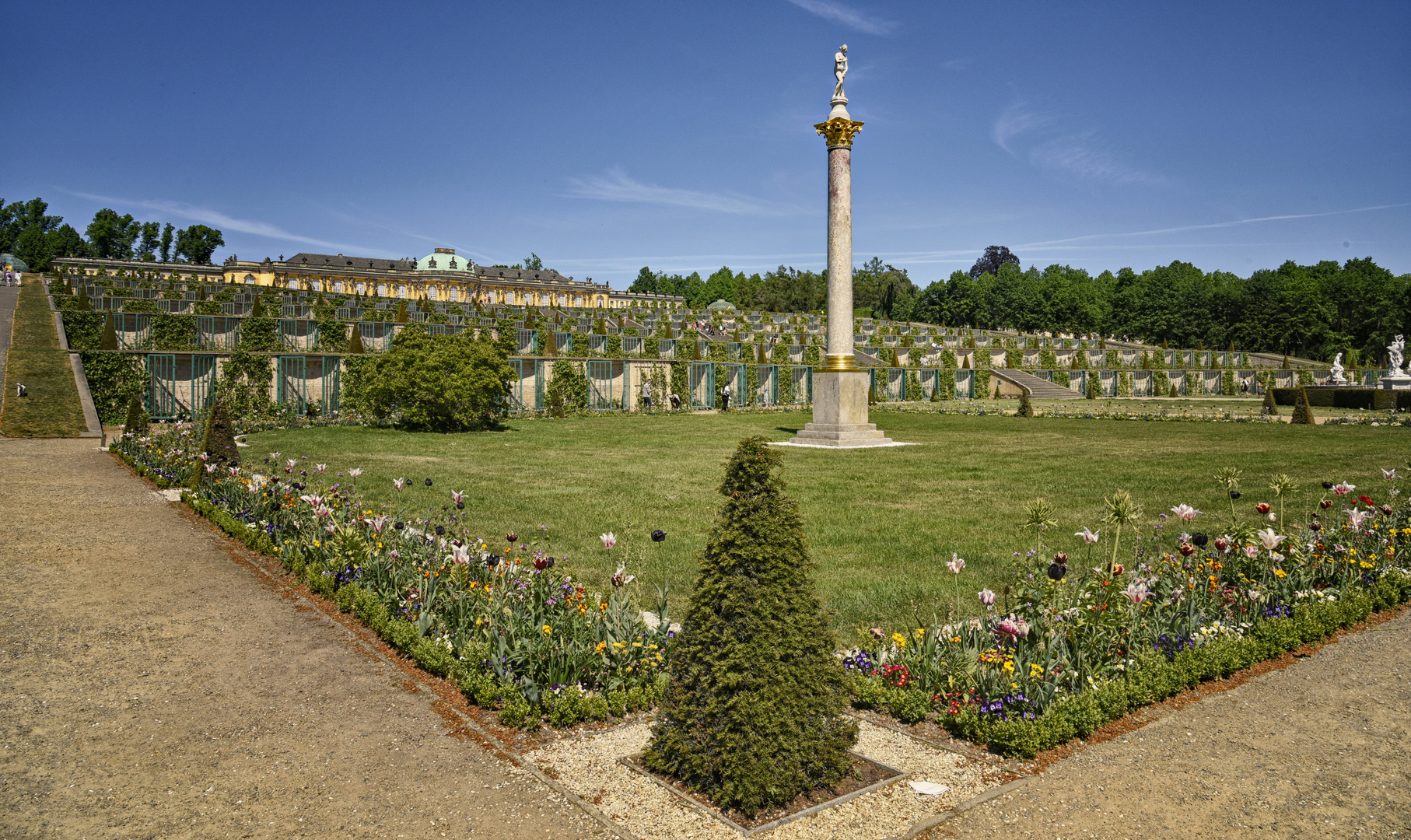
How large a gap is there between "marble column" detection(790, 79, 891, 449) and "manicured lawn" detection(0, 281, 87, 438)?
16.5 meters

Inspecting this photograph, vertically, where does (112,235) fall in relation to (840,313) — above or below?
above

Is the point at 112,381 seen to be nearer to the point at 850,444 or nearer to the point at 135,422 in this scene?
the point at 135,422

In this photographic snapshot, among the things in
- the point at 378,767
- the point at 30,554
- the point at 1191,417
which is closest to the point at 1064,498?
the point at 378,767

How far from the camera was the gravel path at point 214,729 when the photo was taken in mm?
3312

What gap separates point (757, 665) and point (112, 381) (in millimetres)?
24852

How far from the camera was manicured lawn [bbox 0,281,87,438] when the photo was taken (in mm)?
18406

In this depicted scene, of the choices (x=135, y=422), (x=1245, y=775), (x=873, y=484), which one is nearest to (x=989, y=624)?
(x=1245, y=775)

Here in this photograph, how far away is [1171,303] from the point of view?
97.6 m

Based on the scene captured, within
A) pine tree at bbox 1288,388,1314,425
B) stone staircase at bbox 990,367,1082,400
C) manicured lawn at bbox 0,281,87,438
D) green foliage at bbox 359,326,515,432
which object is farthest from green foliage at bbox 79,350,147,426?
stone staircase at bbox 990,367,1082,400

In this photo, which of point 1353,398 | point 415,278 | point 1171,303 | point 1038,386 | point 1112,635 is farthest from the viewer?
point 415,278

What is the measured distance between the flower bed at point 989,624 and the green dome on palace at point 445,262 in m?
115

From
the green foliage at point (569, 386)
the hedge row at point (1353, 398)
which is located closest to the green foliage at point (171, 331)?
the green foliage at point (569, 386)

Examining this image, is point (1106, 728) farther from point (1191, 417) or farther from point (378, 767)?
point (1191, 417)

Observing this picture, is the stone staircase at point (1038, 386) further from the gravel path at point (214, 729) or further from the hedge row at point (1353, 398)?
the gravel path at point (214, 729)
